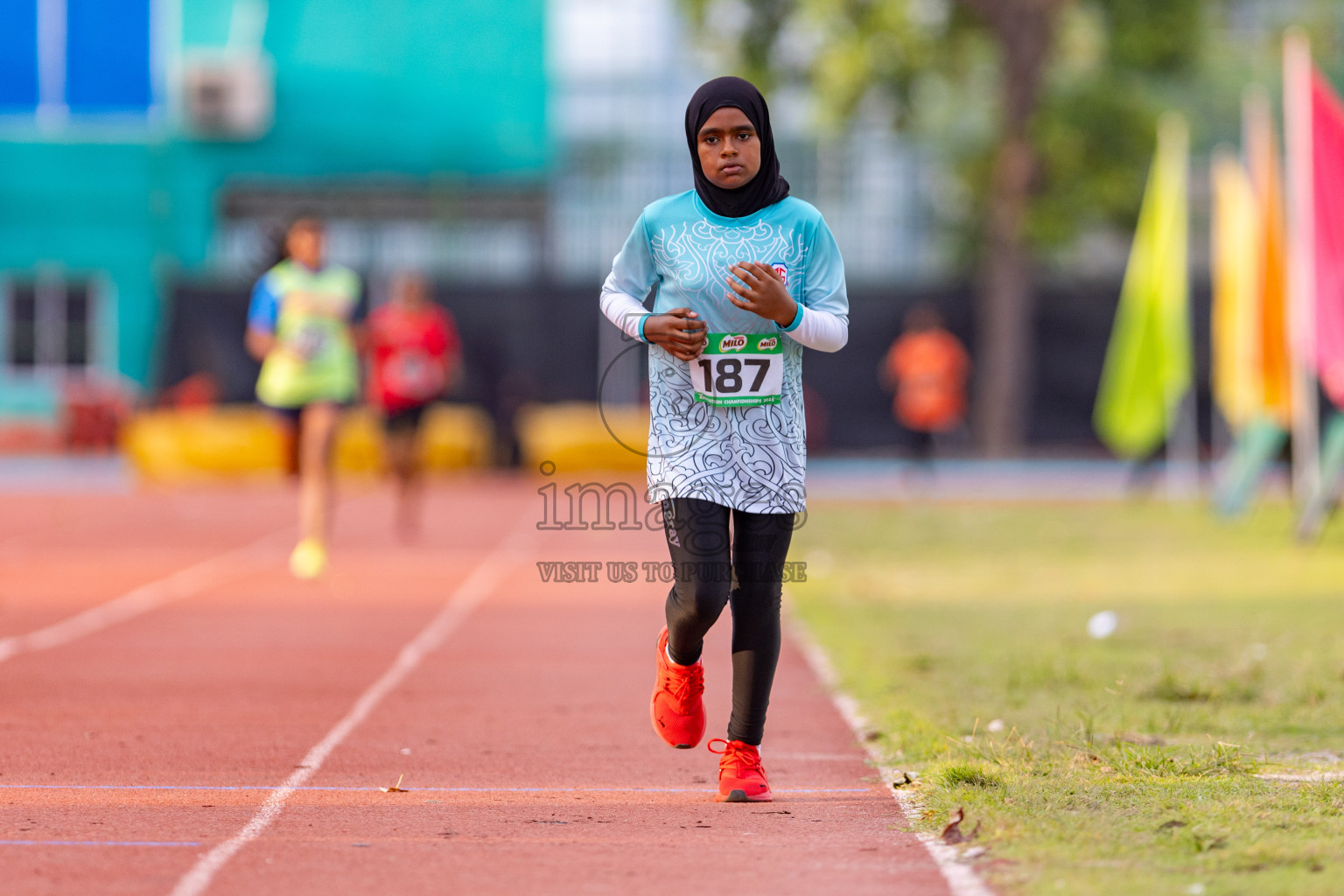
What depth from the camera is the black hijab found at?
488 centimetres

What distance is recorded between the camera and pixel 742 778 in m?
4.95

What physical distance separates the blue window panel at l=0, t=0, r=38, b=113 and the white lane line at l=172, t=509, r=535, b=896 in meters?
19.6

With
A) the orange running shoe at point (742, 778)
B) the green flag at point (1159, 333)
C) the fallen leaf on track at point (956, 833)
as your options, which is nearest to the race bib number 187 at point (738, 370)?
the orange running shoe at point (742, 778)

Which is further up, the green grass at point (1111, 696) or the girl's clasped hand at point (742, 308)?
the girl's clasped hand at point (742, 308)

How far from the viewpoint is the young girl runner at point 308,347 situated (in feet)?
35.8

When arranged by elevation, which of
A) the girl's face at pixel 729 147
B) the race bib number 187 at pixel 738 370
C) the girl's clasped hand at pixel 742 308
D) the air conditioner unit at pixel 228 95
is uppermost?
the air conditioner unit at pixel 228 95

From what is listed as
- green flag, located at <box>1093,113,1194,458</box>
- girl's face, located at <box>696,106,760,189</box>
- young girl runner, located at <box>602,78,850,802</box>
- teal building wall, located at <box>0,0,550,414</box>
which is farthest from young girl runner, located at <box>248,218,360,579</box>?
teal building wall, located at <box>0,0,550,414</box>

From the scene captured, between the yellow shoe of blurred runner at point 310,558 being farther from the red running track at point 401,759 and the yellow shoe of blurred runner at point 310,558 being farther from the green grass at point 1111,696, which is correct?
the green grass at point 1111,696

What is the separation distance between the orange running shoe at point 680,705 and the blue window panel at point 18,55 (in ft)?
91.5

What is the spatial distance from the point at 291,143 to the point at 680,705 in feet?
91.0

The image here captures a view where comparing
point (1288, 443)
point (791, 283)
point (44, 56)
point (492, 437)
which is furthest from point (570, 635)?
point (44, 56)

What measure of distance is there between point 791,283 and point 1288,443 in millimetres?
14010

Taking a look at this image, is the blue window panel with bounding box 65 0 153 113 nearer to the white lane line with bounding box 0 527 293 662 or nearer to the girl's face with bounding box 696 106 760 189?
the white lane line with bounding box 0 527 293 662

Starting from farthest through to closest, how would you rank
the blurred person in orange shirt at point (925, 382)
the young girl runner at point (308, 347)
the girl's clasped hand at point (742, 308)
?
1. the blurred person in orange shirt at point (925, 382)
2. the young girl runner at point (308, 347)
3. the girl's clasped hand at point (742, 308)
